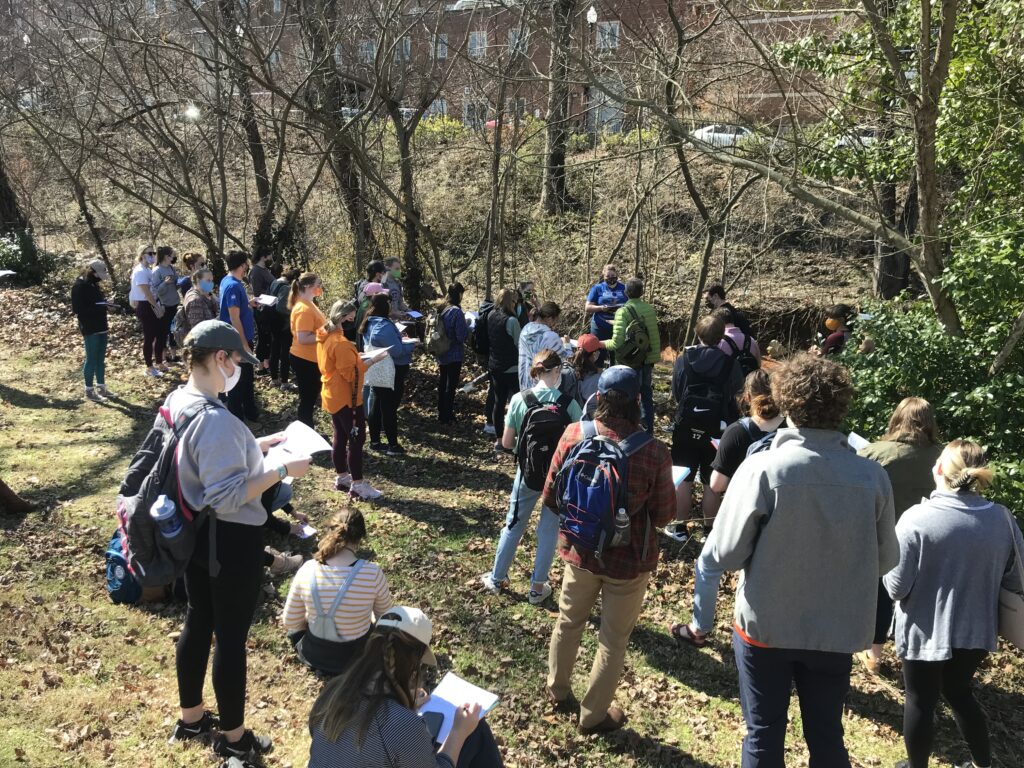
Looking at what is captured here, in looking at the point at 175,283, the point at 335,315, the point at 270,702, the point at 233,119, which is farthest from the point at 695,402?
the point at 233,119

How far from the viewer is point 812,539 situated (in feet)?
9.53

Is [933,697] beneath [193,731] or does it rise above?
above

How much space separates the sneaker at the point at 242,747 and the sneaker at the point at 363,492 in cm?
346

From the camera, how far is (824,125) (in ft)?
28.2

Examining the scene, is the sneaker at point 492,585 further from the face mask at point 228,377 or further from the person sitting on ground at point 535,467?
the face mask at point 228,377

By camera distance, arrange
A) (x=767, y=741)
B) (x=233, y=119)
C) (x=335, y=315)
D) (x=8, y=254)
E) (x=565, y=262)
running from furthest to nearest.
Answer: (x=8, y=254) → (x=565, y=262) → (x=233, y=119) → (x=335, y=315) → (x=767, y=741)

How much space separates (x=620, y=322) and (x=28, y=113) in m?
12.4

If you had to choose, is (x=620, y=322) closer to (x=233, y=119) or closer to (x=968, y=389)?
(x=968, y=389)

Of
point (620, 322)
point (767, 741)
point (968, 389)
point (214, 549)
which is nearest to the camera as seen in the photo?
point (767, 741)

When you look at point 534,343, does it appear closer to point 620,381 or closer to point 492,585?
point 492,585

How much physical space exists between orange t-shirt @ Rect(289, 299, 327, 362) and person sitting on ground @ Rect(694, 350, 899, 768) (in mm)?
5404

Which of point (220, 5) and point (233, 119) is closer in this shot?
point (220, 5)

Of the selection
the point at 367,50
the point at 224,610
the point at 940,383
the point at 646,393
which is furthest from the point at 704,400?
the point at 367,50

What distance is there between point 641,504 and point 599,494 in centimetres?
22
